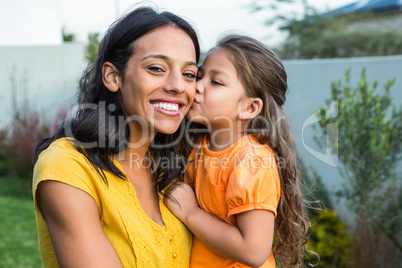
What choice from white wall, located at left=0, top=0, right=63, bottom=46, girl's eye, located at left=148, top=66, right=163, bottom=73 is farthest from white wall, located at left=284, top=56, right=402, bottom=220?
white wall, located at left=0, top=0, right=63, bottom=46

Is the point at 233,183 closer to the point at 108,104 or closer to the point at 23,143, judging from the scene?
the point at 108,104

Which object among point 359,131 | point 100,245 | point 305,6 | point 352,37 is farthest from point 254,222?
point 305,6

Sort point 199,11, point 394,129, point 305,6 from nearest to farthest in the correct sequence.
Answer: point 394,129 < point 199,11 < point 305,6

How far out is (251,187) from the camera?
2188mm

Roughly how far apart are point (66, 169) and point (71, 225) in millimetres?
242

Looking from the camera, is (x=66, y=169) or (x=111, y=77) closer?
(x=66, y=169)

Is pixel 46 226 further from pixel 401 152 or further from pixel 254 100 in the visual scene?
pixel 401 152

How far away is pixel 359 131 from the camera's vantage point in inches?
165

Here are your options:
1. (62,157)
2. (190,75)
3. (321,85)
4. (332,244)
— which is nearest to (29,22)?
(321,85)

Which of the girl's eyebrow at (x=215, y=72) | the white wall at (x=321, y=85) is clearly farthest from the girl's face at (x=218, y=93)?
the white wall at (x=321, y=85)

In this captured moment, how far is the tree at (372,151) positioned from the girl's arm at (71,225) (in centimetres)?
300

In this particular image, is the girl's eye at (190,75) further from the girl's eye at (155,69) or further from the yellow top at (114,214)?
the yellow top at (114,214)

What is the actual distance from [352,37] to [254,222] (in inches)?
472

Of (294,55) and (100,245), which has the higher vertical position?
(294,55)
